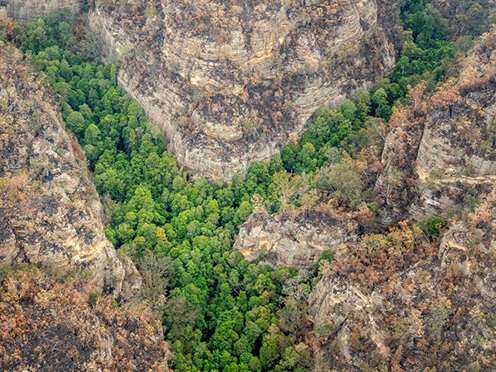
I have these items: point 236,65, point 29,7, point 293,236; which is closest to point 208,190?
point 293,236

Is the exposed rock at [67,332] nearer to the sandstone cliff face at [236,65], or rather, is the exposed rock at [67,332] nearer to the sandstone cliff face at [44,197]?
the sandstone cliff face at [44,197]

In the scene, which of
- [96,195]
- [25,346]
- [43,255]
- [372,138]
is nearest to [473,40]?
[372,138]

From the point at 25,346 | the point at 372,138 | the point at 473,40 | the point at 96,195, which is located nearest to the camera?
the point at 25,346

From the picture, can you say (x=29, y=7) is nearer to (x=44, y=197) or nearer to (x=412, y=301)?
(x=44, y=197)

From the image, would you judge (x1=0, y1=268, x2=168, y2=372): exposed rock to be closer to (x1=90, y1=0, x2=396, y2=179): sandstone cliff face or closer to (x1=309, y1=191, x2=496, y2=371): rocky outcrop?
(x1=309, y1=191, x2=496, y2=371): rocky outcrop

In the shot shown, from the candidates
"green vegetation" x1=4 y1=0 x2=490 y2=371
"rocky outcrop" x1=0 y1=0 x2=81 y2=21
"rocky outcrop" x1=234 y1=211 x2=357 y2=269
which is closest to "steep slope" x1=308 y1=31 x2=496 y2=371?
"green vegetation" x1=4 y1=0 x2=490 y2=371

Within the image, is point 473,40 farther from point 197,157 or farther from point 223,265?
point 223,265

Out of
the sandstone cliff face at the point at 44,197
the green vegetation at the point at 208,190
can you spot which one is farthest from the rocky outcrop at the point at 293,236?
the sandstone cliff face at the point at 44,197

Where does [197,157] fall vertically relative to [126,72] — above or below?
below
